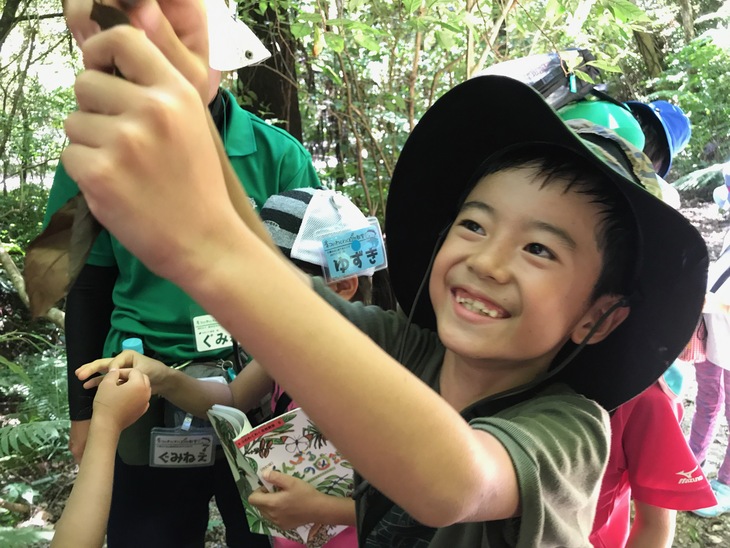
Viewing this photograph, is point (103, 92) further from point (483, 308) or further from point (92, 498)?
point (92, 498)

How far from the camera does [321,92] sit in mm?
4043

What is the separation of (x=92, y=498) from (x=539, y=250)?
0.89 meters

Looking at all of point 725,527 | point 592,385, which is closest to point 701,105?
point 725,527

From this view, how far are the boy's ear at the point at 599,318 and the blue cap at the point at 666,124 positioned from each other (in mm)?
1212

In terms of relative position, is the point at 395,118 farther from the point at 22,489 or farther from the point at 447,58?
the point at 22,489

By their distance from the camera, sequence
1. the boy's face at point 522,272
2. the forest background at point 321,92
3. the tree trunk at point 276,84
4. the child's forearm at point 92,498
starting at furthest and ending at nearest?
the tree trunk at point 276,84 → the forest background at point 321,92 → the child's forearm at point 92,498 → the boy's face at point 522,272

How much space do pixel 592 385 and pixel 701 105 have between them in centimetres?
629

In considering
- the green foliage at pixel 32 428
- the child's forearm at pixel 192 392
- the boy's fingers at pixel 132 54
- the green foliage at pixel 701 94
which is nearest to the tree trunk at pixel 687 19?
the green foliage at pixel 701 94

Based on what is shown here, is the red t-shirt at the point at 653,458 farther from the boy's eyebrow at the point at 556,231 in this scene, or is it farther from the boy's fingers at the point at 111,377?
the boy's fingers at the point at 111,377

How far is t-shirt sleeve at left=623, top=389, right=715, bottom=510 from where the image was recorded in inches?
48.3

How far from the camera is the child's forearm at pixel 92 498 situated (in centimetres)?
100

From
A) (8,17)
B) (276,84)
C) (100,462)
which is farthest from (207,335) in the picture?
(8,17)

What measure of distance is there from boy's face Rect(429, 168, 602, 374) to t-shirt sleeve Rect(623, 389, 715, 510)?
55 cm

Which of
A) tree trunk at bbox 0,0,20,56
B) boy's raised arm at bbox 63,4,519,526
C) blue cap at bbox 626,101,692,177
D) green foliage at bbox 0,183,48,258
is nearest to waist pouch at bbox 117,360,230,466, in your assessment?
boy's raised arm at bbox 63,4,519,526
